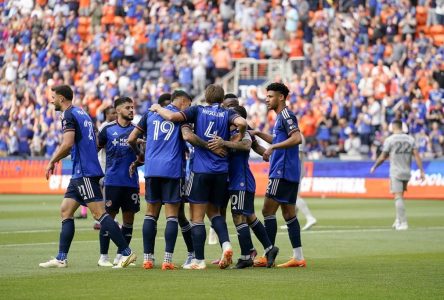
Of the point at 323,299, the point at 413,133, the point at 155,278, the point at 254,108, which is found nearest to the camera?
the point at 323,299

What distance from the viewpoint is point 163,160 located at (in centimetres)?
1502

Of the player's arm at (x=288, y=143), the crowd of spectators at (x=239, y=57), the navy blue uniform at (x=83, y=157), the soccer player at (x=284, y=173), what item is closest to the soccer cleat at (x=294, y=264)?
the soccer player at (x=284, y=173)

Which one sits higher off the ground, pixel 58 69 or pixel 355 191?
pixel 58 69

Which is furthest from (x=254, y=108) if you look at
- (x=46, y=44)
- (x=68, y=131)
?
(x=68, y=131)

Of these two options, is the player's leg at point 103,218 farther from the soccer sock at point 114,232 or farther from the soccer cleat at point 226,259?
the soccer cleat at point 226,259

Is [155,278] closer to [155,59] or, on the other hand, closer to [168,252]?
[168,252]

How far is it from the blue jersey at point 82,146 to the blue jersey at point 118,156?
66 cm

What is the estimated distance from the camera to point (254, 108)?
39.9 metres

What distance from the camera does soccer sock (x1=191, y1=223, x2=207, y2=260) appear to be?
14883 millimetres

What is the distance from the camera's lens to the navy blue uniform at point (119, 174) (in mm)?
15828

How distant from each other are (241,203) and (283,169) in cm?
78

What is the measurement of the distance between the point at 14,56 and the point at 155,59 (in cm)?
708

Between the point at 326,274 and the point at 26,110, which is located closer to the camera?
the point at 326,274

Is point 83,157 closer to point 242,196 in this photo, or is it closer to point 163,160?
point 163,160
